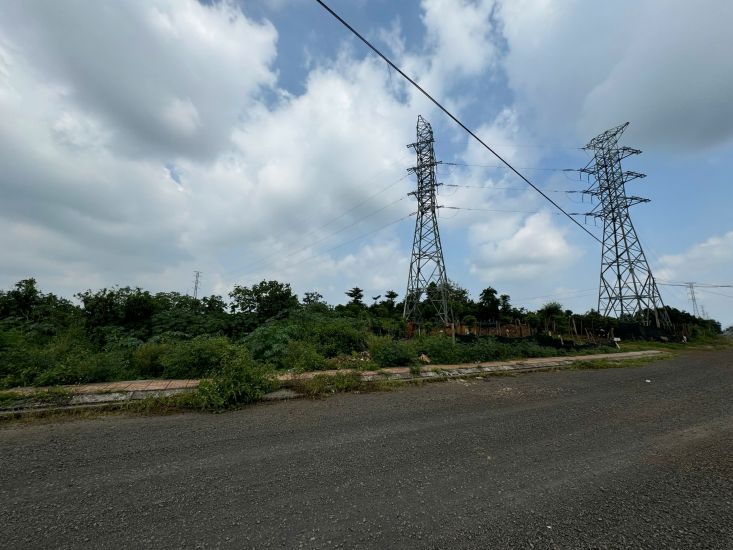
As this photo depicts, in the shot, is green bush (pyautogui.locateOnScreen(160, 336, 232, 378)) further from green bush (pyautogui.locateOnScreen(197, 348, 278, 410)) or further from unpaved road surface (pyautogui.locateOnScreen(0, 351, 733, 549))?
unpaved road surface (pyautogui.locateOnScreen(0, 351, 733, 549))

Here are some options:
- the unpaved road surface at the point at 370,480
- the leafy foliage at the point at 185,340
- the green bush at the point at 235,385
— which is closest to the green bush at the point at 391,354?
the leafy foliage at the point at 185,340

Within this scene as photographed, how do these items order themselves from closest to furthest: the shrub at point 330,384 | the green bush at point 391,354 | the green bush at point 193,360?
the shrub at point 330,384
the green bush at point 193,360
the green bush at point 391,354

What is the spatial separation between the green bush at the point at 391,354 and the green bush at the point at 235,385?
130 inches

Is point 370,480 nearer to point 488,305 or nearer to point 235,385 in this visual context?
point 235,385

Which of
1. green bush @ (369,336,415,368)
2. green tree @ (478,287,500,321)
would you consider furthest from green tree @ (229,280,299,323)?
green tree @ (478,287,500,321)

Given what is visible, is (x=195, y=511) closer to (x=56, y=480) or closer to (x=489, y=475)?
(x=56, y=480)

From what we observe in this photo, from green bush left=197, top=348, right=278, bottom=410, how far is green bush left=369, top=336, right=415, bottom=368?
130 inches

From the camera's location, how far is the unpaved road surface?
2.15m

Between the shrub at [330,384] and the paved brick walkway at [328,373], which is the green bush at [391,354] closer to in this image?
the paved brick walkway at [328,373]

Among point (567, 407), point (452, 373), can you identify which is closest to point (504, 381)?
point (452, 373)

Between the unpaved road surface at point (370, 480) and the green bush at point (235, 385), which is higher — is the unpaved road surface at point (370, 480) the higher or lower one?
the lower one

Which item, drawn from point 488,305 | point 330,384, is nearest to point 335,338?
point 330,384

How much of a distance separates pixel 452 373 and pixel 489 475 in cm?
551

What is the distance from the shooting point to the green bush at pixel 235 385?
5.01m
